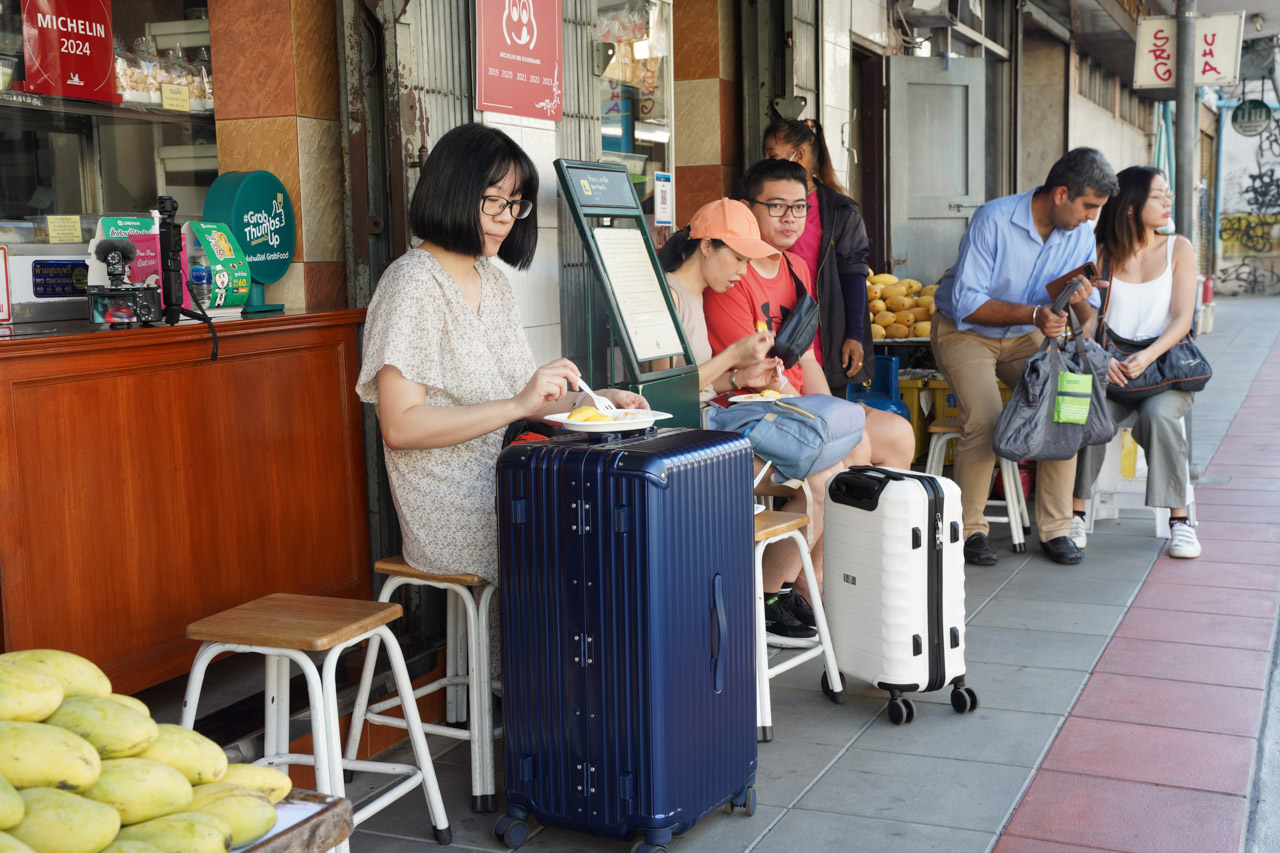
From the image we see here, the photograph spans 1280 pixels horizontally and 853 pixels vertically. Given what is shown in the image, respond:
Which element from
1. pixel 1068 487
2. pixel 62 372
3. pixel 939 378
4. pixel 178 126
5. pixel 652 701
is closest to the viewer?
pixel 652 701

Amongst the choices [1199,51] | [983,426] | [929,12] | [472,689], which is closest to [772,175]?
[983,426]

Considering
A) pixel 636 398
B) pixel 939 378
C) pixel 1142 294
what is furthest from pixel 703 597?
pixel 939 378

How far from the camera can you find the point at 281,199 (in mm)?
3527

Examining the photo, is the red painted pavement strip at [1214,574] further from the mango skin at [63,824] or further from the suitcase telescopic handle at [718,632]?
the mango skin at [63,824]

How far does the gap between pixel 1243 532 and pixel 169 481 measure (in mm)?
4847

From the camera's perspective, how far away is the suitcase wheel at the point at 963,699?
363cm

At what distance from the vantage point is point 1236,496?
6.71 meters

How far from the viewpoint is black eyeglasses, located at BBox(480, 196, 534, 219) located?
2.89 m

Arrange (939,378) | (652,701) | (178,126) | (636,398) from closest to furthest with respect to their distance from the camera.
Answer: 1. (652,701)
2. (636,398)
3. (178,126)
4. (939,378)

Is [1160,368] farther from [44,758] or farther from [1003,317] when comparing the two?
[44,758]

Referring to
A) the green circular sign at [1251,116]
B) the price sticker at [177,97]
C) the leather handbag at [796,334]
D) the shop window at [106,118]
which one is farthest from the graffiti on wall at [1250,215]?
the price sticker at [177,97]

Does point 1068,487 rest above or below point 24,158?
below

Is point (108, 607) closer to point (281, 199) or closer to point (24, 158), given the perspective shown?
point (281, 199)

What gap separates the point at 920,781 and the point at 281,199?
231 centimetres
